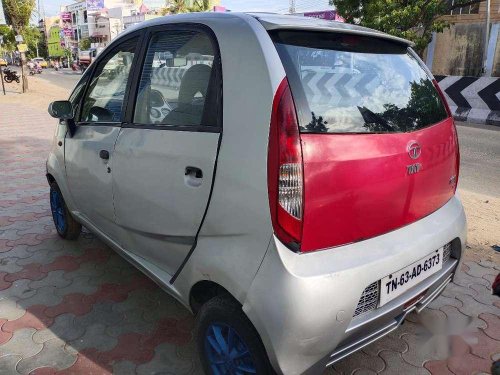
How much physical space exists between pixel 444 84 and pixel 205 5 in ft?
82.9

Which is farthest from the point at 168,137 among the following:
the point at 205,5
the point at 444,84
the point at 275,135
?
the point at 205,5

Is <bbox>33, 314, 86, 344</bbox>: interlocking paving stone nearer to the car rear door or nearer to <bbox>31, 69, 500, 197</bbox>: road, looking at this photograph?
→ the car rear door

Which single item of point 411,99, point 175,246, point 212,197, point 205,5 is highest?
point 205,5

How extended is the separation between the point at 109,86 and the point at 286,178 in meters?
1.75

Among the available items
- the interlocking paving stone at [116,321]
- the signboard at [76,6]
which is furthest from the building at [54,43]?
the interlocking paving stone at [116,321]

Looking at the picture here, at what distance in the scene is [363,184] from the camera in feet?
5.49

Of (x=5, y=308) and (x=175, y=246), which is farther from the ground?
(x=175, y=246)

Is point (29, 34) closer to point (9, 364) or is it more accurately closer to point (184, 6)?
point (184, 6)

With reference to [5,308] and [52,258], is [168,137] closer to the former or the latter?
[5,308]

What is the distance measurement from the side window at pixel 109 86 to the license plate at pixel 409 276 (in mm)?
1733

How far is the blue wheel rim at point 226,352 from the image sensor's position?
5.82ft

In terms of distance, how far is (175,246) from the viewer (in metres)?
2.05

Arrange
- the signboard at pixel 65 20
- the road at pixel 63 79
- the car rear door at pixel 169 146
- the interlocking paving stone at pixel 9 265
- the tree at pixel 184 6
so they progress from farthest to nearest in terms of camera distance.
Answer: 1. the signboard at pixel 65 20
2. the tree at pixel 184 6
3. the road at pixel 63 79
4. the interlocking paving stone at pixel 9 265
5. the car rear door at pixel 169 146

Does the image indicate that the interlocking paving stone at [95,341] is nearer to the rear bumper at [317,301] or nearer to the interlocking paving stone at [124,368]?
the interlocking paving stone at [124,368]
